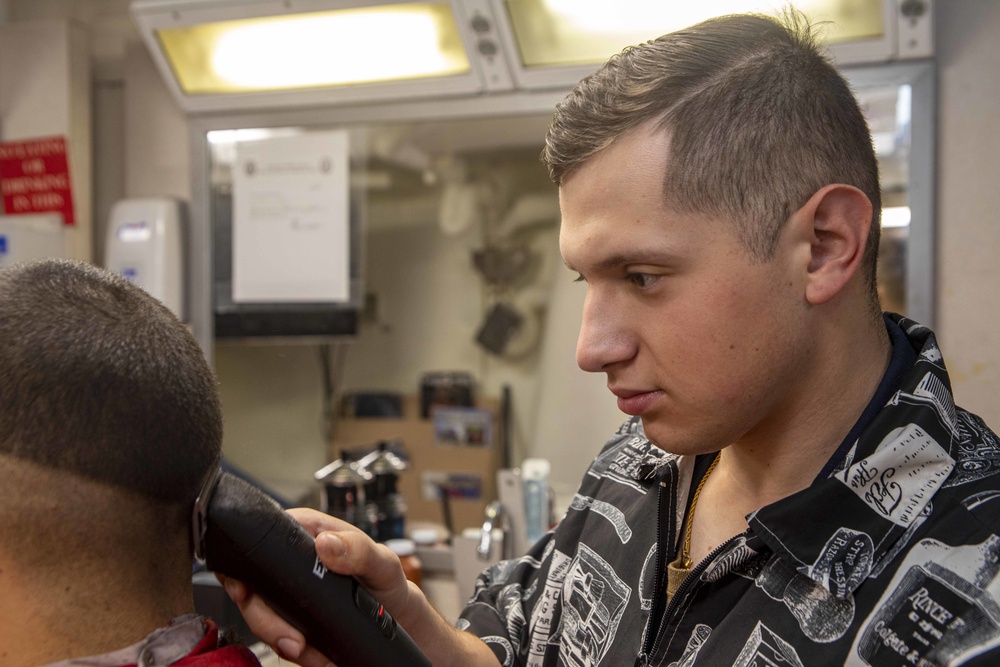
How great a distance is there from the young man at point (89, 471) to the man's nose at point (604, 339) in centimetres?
39

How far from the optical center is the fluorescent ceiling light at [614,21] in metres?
1.71

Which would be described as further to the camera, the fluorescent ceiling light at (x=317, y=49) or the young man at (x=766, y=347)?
the fluorescent ceiling light at (x=317, y=49)

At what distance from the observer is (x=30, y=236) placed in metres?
2.21

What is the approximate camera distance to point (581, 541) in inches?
44.4

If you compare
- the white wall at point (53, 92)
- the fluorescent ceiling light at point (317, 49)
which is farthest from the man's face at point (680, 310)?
the white wall at point (53, 92)

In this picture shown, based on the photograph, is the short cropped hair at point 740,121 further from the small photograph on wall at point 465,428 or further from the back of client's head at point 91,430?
the small photograph on wall at point 465,428

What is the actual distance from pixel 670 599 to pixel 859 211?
0.44 meters

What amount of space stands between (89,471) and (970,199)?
1.70 metres

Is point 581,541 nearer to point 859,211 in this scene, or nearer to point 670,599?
point 670,599

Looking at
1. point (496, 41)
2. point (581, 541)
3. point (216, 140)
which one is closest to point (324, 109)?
point (216, 140)

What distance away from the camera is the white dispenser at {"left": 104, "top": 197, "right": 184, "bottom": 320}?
2197mm

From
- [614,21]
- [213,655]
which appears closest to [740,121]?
[213,655]

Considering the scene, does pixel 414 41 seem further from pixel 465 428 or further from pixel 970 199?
pixel 970 199

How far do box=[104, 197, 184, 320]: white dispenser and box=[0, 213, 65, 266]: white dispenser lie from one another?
0.17m
